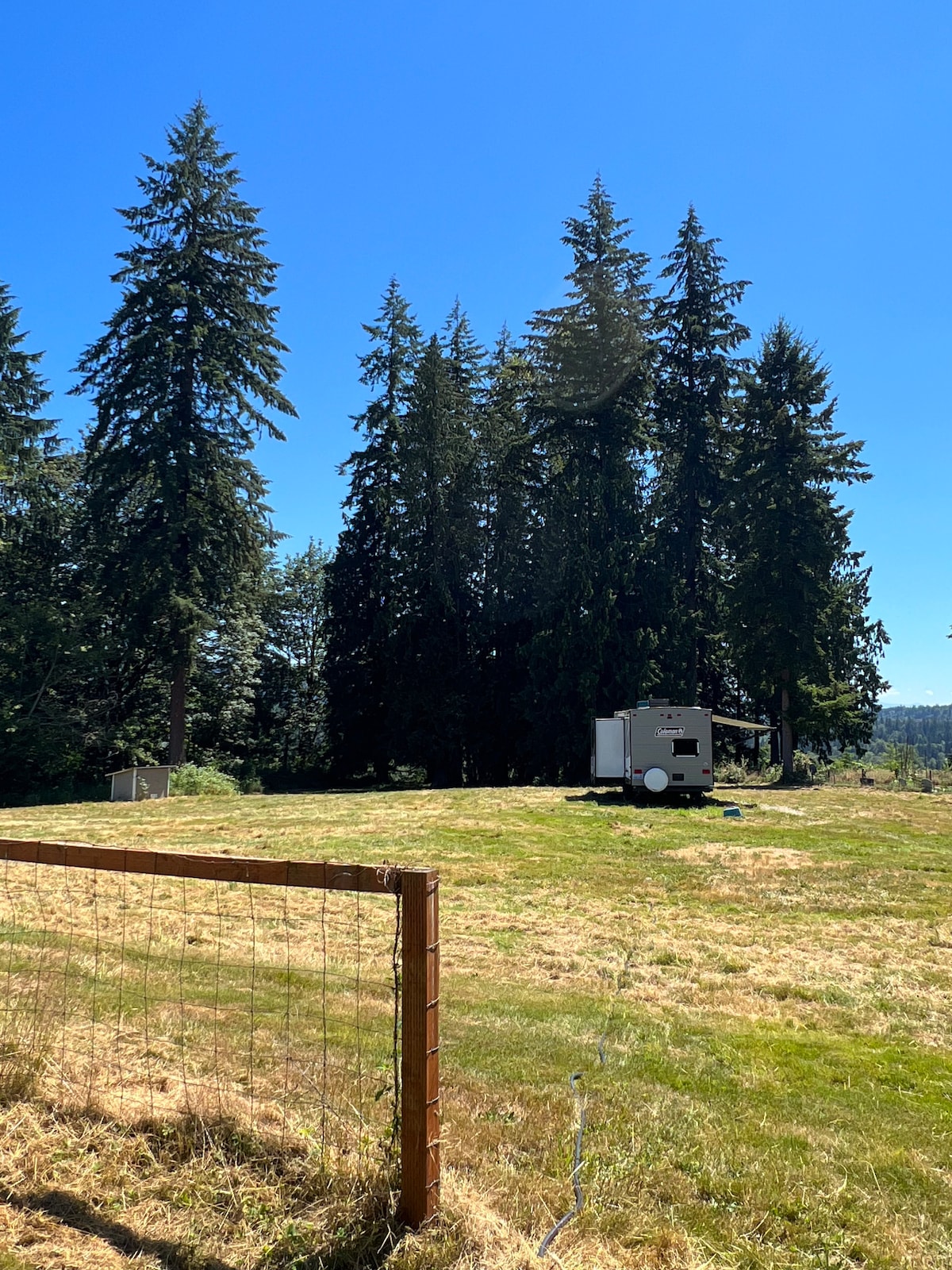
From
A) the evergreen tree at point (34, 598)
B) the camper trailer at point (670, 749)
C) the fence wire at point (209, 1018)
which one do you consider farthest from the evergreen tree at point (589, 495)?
the fence wire at point (209, 1018)

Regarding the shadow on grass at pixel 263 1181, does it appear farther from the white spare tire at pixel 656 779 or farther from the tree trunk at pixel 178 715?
the tree trunk at pixel 178 715

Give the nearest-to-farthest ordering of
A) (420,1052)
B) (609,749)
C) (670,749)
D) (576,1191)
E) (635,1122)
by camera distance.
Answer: (420,1052) → (576,1191) → (635,1122) → (670,749) → (609,749)

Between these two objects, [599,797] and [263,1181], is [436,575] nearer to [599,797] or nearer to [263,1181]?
[599,797]

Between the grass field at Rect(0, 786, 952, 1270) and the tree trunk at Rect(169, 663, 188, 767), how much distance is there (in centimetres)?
1786

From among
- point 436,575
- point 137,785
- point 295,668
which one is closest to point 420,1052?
point 137,785

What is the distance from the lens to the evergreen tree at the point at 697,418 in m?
31.9

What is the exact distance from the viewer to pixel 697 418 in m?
31.8

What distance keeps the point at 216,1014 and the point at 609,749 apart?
55.7ft

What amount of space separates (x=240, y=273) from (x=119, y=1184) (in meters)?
28.2

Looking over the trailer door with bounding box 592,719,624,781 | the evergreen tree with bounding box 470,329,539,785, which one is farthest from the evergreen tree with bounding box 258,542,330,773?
the trailer door with bounding box 592,719,624,781

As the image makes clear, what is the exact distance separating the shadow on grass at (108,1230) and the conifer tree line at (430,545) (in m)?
22.3

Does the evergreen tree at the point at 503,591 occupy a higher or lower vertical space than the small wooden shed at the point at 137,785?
higher

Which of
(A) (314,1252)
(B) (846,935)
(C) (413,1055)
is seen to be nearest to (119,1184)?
(A) (314,1252)

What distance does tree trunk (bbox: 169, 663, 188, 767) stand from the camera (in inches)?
992
